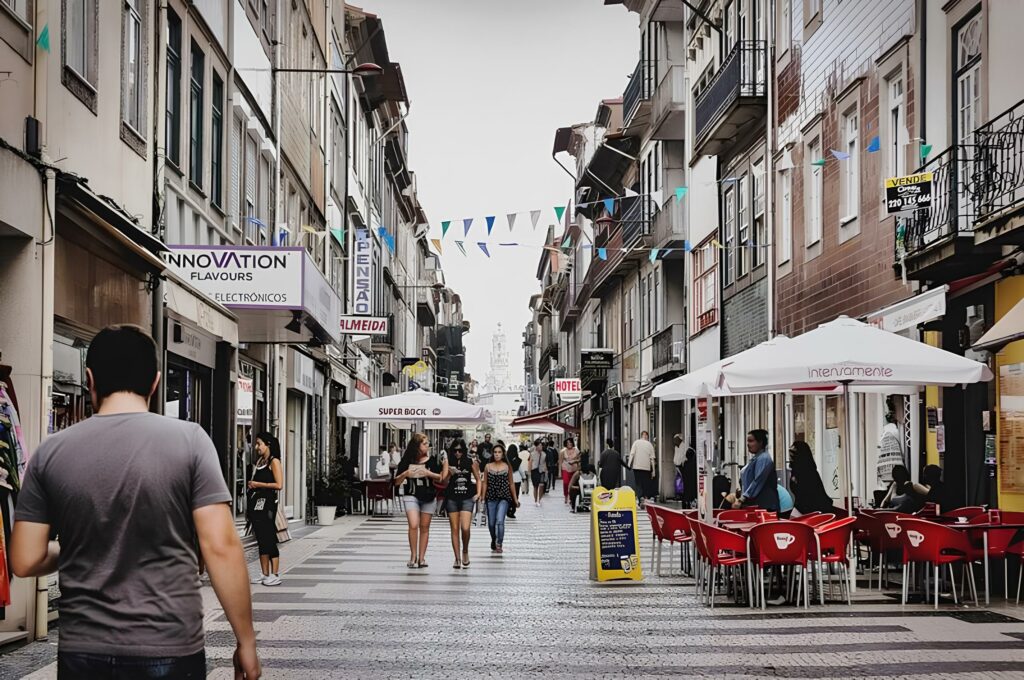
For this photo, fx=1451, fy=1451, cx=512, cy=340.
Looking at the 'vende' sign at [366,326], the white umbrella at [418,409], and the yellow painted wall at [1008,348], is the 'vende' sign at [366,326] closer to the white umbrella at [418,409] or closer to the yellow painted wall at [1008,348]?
the white umbrella at [418,409]

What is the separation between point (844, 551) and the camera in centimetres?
1365

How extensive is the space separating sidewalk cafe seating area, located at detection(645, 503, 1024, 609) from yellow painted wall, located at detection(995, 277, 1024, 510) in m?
0.88

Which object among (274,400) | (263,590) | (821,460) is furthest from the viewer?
(274,400)

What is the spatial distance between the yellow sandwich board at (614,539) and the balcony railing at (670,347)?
2086 cm

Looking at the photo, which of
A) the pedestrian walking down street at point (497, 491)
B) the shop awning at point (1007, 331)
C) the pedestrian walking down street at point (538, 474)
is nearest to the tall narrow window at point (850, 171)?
the pedestrian walking down street at point (497, 491)

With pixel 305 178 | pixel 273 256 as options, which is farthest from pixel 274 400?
pixel 273 256

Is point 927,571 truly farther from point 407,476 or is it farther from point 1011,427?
point 407,476

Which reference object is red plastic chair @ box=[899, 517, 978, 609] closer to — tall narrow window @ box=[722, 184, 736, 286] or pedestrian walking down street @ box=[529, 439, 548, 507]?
tall narrow window @ box=[722, 184, 736, 286]

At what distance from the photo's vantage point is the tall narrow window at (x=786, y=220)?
26.1 m

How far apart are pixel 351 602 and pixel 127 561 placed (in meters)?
10.2

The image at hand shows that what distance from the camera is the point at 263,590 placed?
50.5ft

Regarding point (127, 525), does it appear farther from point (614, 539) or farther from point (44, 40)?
point (614, 539)

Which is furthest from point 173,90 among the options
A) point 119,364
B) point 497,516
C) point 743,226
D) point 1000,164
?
point 119,364

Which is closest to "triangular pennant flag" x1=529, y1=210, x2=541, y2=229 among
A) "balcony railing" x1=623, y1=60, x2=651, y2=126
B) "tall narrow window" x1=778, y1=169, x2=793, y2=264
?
"tall narrow window" x1=778, y1=169, x2=793, y2=264
